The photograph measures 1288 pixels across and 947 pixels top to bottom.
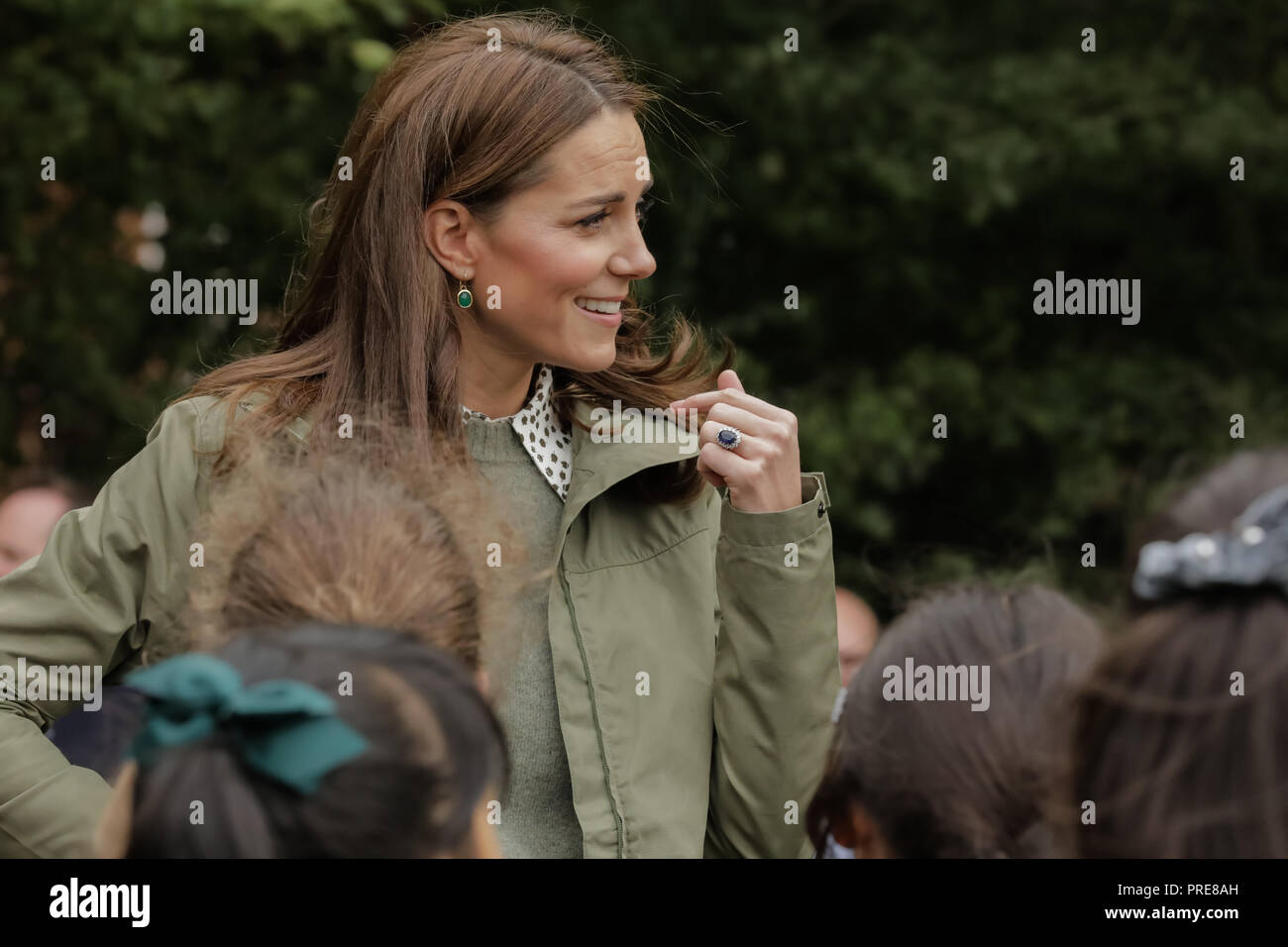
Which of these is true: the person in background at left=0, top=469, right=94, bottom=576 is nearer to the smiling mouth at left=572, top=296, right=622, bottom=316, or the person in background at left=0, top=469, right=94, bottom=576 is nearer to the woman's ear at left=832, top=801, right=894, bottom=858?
the smiling mouth at left=572, top=296, right=622, bottom=316

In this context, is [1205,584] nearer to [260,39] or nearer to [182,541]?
[182,541]

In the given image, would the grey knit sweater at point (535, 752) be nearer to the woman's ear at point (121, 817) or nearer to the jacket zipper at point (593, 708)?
the jacket zipper at point (593, 708)

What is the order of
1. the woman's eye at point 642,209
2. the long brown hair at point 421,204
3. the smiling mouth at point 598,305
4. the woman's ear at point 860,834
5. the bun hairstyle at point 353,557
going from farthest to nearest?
the woman's eye at point 642,209, the smiling mouth at point 598,305, the long brown hair at point 421,204, the woman's ear at point 860,834, the bun hairstyle at point 353,557

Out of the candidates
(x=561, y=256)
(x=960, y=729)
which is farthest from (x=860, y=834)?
(x=561, y=256)

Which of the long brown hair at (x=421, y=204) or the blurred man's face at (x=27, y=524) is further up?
the long brown hair at (x=421, y=204)

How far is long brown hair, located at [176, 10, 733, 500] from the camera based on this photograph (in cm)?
226

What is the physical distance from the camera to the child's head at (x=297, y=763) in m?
1.31

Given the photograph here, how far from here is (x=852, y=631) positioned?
400cm

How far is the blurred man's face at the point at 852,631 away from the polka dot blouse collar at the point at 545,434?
4.87ft

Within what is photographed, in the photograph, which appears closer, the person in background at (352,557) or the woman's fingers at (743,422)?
the person in background at (352,557)

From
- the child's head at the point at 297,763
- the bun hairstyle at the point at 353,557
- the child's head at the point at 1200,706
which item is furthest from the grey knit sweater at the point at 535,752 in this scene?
the child's head at the point at 1200,706

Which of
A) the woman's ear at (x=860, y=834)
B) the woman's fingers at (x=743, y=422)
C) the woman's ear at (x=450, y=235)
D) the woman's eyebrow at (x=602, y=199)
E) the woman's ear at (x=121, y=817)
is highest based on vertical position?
the woman's eyebrow at (x=602, y=199)

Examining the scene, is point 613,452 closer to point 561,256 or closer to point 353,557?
point 561,256
